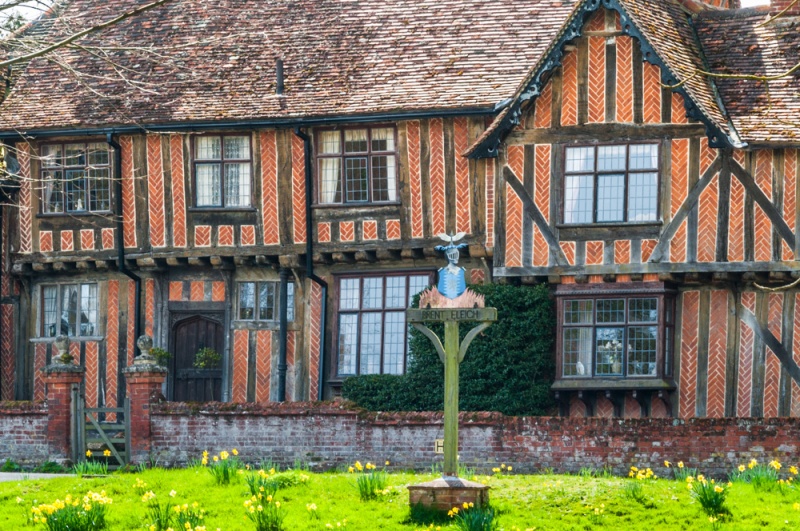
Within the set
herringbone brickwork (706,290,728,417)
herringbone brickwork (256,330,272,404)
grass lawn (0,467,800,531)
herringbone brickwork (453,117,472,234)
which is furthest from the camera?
herringbone brickwork (256,330,272,404)

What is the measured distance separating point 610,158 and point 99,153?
32.3 ft

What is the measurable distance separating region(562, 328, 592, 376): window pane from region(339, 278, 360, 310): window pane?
13.7ft

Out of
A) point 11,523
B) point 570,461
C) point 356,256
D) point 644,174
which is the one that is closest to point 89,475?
point 11,523

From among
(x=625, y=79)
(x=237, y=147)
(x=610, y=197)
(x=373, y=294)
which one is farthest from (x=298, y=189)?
(x=625, y=79)

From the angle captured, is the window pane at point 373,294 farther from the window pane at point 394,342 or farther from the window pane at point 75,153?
the window pane at point 75,153

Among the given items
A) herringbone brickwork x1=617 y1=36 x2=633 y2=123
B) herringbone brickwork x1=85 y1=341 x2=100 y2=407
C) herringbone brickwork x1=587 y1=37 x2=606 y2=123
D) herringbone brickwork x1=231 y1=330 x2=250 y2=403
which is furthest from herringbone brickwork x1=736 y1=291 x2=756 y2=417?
herringbone brickwork x1=85 y1=341 x2=100 y2=407

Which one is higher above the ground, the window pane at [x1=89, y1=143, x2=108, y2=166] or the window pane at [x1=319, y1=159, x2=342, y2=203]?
the window pane at [x1=89, y1=143, x2=108, y2=166]

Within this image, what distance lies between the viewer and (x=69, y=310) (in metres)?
35.3

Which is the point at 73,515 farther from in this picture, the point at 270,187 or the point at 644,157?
the point at 644,157

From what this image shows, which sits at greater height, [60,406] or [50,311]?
[50,311]

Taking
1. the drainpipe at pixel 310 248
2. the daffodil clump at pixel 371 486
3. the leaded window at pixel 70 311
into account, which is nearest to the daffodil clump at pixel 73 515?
the daffodil clump at pixel 371 486

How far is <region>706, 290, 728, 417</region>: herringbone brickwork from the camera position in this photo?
102 feet

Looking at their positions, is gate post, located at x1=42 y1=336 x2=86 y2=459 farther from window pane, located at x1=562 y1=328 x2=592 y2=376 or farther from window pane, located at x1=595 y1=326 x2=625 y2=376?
window pane, located at x1=595 y1=326 x2=625 y2=376

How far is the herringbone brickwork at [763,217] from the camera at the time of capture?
3052 cm
